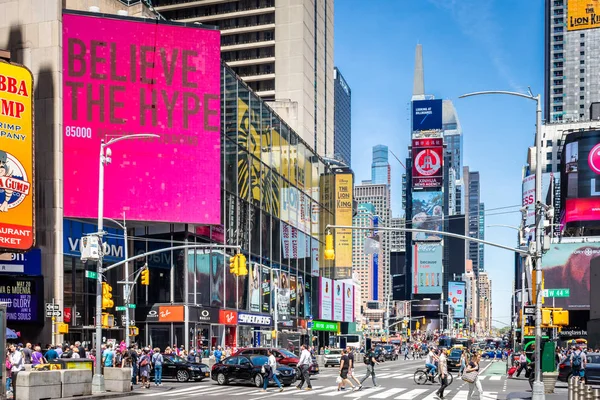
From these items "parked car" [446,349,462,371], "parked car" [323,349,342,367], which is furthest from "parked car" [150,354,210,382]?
"parked car" [323,349,342,367]

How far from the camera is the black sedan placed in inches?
1534

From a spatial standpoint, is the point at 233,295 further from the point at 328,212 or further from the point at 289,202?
the point at 328,212

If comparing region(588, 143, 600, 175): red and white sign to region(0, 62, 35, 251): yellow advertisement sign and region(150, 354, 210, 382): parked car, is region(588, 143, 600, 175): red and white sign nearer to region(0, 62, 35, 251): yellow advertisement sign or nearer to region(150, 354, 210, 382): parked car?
region(150, 354, 210, 382): parked car

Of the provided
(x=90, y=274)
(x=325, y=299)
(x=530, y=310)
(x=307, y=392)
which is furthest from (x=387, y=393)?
(x=325, y=299)

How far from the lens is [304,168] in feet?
307

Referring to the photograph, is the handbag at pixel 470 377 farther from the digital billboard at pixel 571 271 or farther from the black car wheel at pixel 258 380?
the digital billboard at pixel 571 271

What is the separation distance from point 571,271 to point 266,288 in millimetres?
48871

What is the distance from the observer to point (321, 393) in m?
34.1

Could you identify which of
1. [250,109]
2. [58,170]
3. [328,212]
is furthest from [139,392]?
[328,212]

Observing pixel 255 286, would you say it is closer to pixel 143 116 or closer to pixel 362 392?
pixel 143 116

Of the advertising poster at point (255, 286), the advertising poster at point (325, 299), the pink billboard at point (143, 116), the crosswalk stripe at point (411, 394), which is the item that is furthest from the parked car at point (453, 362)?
the advertising poster at point (325, 299)

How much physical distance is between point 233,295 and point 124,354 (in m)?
29.8

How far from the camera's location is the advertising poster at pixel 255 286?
72.6 metres

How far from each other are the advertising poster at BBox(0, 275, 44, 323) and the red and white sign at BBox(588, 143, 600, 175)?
268 ft
